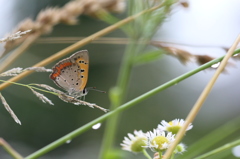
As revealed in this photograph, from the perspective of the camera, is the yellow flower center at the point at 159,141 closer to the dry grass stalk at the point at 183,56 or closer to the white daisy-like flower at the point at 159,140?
the white daisy-like flower at the point at 159,140

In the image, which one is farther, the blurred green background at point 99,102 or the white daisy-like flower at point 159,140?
the blurred green background at point 99,102

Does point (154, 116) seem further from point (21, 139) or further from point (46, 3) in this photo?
point (46, 3)

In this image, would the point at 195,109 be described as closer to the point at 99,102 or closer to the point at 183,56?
the point at 183,56

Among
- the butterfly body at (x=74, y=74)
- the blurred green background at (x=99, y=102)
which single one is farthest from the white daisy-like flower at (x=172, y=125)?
the blurred green background at (x=99, y=102)

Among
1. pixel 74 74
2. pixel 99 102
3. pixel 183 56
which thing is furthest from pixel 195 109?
pixel 99 102

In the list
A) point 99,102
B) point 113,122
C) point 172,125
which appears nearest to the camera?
point 113,122

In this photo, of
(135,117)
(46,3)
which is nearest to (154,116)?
(135,117)
